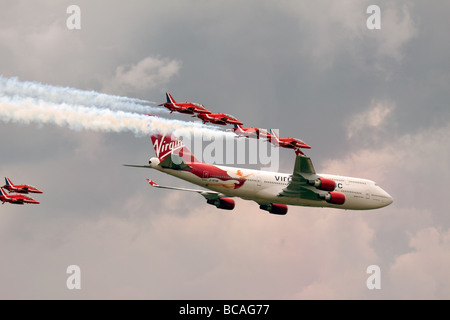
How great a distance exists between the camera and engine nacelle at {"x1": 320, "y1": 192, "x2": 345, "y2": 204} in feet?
363

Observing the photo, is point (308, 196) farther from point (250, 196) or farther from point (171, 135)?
point (171, 135)

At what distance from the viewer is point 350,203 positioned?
4503 inches

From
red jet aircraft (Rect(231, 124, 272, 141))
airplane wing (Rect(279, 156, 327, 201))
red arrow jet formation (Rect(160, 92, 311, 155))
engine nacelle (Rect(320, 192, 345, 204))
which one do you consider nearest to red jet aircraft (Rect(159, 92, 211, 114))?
red arrow jet formation (Rect(160, 92, 311, 155))

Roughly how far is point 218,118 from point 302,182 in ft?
56.5

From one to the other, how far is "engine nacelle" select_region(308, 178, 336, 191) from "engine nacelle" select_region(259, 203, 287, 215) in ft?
34.6

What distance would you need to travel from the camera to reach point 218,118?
320ft

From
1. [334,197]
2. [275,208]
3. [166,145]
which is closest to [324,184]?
[334,197]

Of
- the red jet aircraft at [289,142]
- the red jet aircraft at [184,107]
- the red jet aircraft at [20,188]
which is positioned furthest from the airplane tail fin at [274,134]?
the red jet aircraft at [20,188]

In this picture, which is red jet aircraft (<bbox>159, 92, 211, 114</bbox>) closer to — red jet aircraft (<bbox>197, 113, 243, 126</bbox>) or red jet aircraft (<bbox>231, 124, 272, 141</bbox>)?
red jet aircraft (<bbox>197, 113, 243, 126</bbox>)

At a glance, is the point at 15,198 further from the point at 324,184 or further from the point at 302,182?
the point at 324,184
